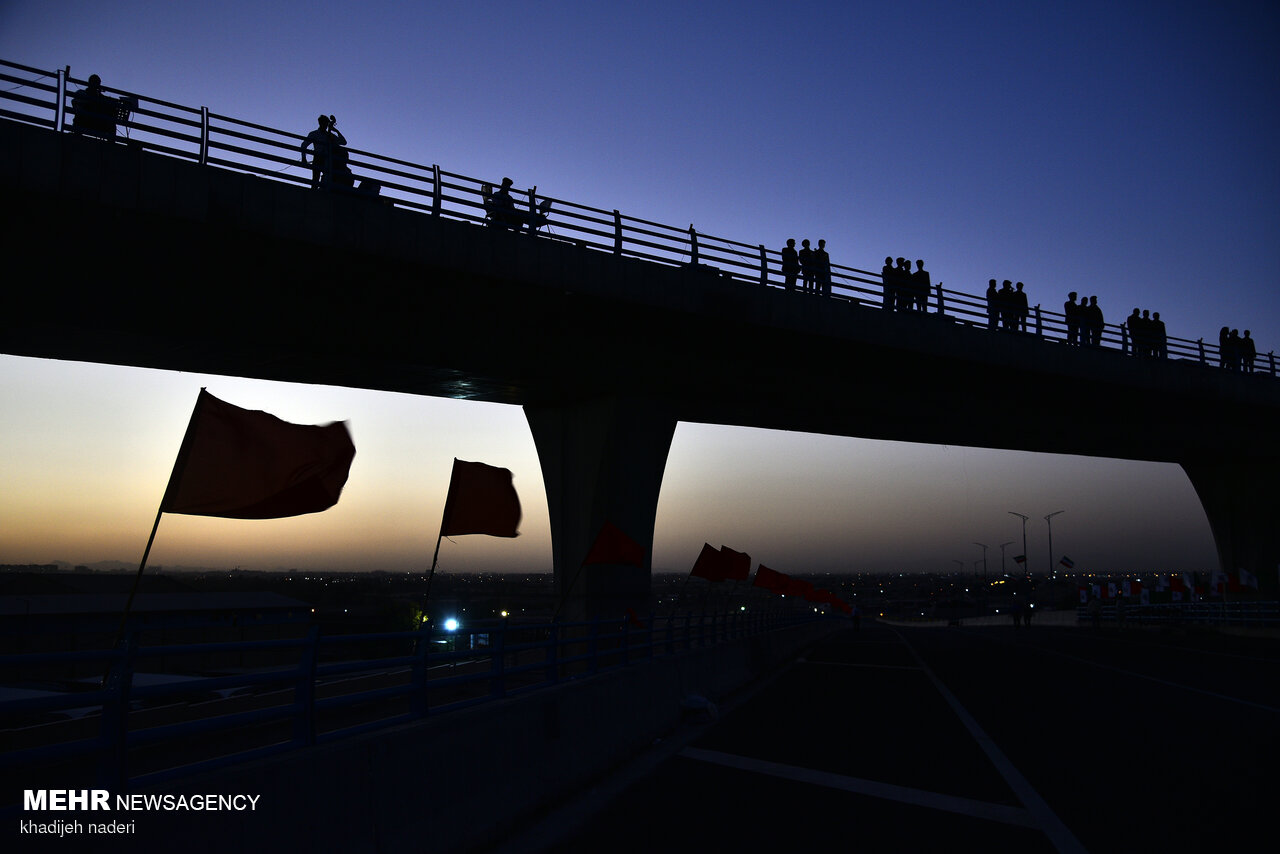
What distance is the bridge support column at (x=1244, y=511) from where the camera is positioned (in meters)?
43.5

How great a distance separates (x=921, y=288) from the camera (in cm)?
2706

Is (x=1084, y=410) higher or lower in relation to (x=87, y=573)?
higher

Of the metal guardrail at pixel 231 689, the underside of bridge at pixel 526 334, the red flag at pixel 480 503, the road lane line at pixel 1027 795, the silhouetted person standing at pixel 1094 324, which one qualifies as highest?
the silhouetted person standing at pixel 1094 324

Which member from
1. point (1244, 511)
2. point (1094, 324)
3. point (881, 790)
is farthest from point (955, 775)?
point (1244, 511)

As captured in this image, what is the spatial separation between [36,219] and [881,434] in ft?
86.7

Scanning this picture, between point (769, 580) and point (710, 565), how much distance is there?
25.3 feet

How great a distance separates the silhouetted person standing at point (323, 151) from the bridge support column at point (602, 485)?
10.1 meters

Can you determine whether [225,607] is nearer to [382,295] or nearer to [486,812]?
[382,295]

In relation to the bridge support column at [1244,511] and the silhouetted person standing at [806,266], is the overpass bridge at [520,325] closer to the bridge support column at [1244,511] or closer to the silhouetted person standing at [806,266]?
the silhouetted person standing at [806,266]

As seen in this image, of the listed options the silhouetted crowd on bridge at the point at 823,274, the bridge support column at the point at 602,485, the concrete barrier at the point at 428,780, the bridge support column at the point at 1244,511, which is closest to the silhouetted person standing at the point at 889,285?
the silhouetted crowd on bridge at the point at 823,274

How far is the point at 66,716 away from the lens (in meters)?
28.7

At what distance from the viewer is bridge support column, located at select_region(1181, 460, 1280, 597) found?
43.5 m

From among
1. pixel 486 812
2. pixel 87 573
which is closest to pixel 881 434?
pixel 486 812

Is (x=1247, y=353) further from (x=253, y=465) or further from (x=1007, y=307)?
(x=253, y=465)
